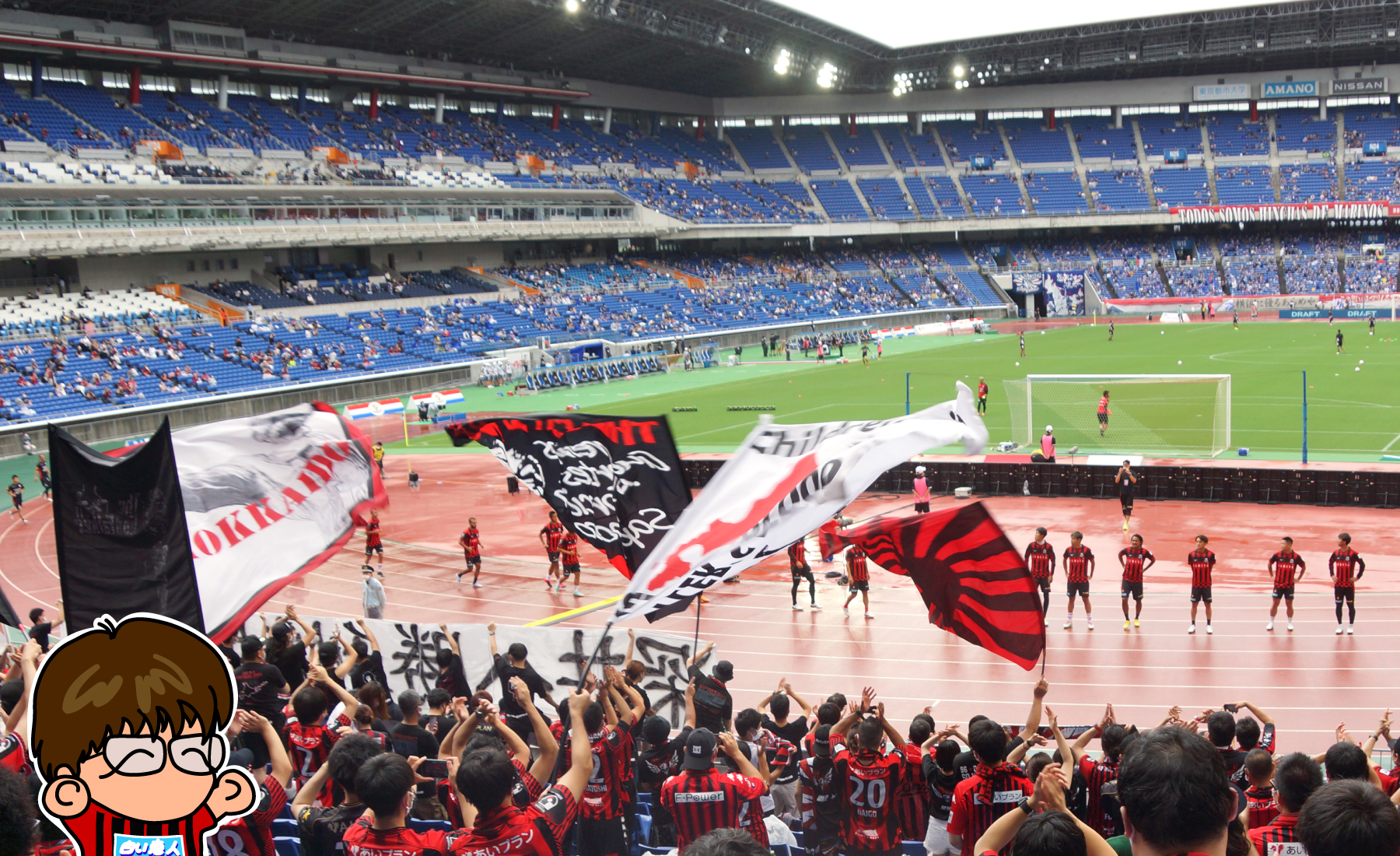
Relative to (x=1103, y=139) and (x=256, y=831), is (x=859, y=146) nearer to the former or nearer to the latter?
(x=1103, y=139)

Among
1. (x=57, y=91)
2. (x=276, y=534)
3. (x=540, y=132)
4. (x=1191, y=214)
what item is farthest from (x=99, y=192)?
(x=1191, y=214)

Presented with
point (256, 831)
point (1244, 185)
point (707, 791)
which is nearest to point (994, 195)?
point (1244, 185)

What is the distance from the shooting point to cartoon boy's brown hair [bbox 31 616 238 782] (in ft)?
10.0

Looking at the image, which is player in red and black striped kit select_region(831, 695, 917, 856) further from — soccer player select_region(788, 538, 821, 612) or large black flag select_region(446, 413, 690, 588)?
soccer player select_region(788, 538, 821, 612)

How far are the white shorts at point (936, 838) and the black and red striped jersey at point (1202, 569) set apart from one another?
10821 millimetres

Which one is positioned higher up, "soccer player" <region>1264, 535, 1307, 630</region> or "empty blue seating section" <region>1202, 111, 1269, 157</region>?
"empty blue seating section" <region>1202, 111, 1269, 157</region>

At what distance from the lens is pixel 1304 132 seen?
296ft

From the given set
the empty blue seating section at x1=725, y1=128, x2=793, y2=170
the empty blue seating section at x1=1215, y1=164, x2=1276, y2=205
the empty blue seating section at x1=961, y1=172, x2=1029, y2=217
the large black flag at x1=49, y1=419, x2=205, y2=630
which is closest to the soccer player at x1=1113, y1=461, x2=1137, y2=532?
the large black flag at x1=49, y1=419, x2=205, y2=630

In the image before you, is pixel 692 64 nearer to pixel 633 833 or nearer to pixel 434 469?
pixel 434 469

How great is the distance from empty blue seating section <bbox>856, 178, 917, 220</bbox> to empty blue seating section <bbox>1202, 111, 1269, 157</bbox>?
89.3 feet

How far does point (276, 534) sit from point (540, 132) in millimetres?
79578

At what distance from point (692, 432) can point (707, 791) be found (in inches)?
1284

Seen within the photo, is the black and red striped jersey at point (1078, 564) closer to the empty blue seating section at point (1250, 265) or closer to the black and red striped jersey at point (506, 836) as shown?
the black and red striped jersey at point (506, 836)

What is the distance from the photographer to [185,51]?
6088cm
